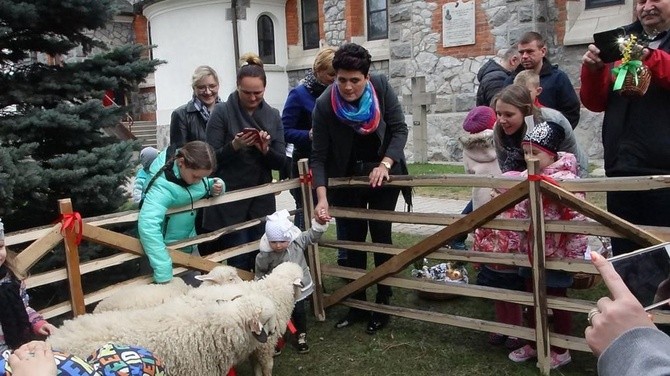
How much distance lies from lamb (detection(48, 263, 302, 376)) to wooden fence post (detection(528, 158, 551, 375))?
5.19 feet

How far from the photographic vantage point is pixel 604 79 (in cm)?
347

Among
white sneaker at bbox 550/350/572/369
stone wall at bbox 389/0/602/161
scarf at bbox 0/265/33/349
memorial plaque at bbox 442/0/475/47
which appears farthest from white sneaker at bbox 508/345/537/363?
memorial plaque at bbox 442/0/475/47

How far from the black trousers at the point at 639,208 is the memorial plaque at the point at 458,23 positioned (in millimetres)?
9560

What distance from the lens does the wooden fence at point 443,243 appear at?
10.9ft

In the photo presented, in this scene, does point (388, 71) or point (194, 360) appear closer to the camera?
point (194, 360)

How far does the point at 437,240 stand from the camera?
404 cm

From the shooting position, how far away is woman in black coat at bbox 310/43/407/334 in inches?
160

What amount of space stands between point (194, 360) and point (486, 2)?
10.9m

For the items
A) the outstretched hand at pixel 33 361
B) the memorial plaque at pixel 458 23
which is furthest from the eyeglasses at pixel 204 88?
the memorial plaque at pixel 458 23

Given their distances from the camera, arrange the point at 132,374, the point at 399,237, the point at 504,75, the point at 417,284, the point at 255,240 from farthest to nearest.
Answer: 1. the point at 399,237
2. the point at 504,75
3. the point at 255,240
4. the point at 417,284
5. the point at 132,374

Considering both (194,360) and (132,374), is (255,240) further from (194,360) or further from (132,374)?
(132,374)

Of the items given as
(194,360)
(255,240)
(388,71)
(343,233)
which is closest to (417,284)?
(343,233)

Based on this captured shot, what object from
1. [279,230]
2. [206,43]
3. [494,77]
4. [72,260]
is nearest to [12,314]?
[72,260]

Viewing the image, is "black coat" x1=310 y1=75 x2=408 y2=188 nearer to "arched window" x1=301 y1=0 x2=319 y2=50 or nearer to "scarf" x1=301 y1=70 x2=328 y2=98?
"scarf" x1=301 y1=70 x2=328 y2=98
